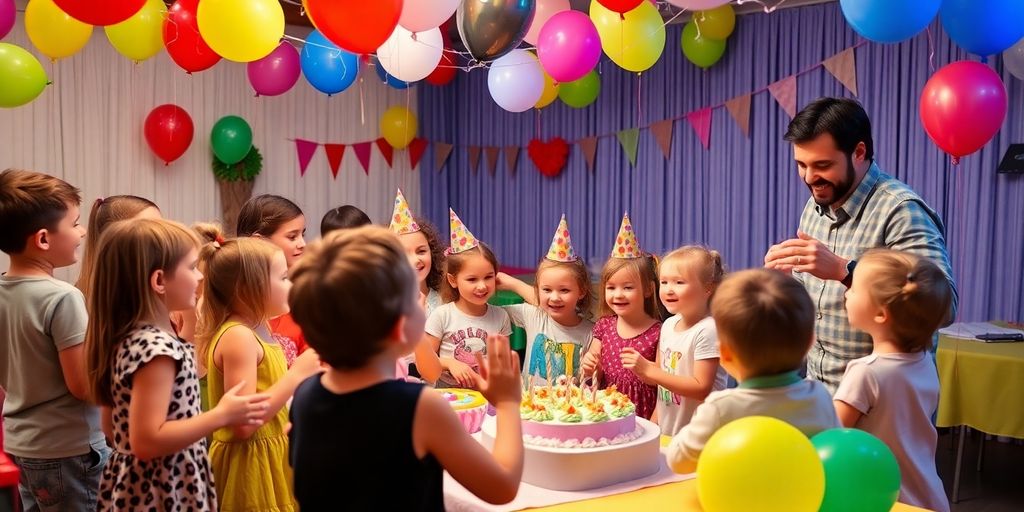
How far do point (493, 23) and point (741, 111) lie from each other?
9.66 feet

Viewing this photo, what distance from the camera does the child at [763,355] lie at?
162 centimetres

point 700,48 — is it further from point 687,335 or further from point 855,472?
point 855,472

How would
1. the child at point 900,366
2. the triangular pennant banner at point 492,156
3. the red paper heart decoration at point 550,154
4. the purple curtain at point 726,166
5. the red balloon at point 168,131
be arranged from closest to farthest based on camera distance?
the child at point 900,366, the purple curtain at point 726,166, the red balloon at point 168,131, the red paper heart decoration at point 550,154, the triangular pennant banner at point 492,156

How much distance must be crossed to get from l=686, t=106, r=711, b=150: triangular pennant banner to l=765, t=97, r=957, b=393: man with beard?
147 inches

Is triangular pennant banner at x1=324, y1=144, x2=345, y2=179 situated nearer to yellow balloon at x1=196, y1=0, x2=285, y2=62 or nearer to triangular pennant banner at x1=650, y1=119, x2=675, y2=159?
triangular pennant banner at x1=650, y1=119, x2=675, y2=159

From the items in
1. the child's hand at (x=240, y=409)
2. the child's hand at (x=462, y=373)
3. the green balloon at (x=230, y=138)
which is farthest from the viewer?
the green balloon at (x=230, y=138)

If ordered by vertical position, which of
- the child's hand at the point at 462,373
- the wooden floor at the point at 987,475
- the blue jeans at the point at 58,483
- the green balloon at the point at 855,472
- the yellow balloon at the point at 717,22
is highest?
the yellow balloon at the point at 717,22

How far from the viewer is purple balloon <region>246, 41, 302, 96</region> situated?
19.4 feet

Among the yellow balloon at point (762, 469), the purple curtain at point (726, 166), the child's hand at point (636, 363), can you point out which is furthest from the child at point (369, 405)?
the purple curtain at point (726, 166)

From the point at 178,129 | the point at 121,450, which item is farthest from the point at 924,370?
the point at 178,129

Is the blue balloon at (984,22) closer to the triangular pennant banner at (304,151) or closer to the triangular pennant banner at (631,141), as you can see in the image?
the triangular pennant banner at (631,141)

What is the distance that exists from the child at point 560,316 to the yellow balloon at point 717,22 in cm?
304

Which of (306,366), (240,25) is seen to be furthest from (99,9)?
(306,366)

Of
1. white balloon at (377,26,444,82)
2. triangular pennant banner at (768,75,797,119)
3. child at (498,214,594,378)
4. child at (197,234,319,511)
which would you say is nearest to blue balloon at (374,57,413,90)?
white balloon at (377,26,444,82)
